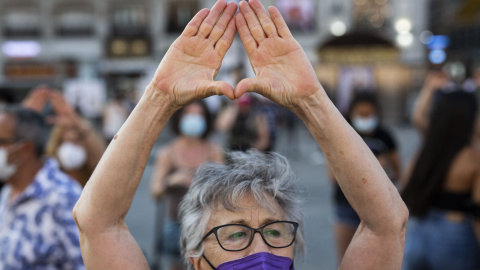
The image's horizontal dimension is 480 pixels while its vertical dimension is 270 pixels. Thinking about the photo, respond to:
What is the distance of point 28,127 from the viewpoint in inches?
134

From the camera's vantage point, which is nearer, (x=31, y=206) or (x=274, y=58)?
(x=274, y=58)

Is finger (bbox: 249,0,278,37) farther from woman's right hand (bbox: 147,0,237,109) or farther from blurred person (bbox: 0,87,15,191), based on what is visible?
blurred person (bbox: 0,87,15,191)

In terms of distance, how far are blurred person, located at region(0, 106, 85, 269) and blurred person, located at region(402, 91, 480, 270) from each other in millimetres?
2085

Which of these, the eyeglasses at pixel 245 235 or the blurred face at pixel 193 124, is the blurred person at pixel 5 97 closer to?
the blurred face at pixel 193 124

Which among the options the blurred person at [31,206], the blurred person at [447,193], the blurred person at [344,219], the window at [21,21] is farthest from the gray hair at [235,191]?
the window at [21,21]

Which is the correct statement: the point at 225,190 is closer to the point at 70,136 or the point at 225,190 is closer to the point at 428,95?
the point at 70,136

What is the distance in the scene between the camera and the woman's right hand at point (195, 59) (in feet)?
6.21

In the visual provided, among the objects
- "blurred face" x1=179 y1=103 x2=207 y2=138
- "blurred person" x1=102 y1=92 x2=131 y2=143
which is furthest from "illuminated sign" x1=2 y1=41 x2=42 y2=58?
"blurred face" x1=179 y1=103 x2=207 y2=138

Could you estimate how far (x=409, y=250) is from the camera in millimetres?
3814

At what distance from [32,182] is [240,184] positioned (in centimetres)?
158

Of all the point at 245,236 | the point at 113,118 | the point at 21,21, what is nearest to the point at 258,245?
the point at 245,236

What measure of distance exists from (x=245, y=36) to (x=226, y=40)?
6 centimetres

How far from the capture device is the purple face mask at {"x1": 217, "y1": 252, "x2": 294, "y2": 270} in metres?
1.90

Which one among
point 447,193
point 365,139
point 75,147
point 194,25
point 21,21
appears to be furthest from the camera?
point 21,21
